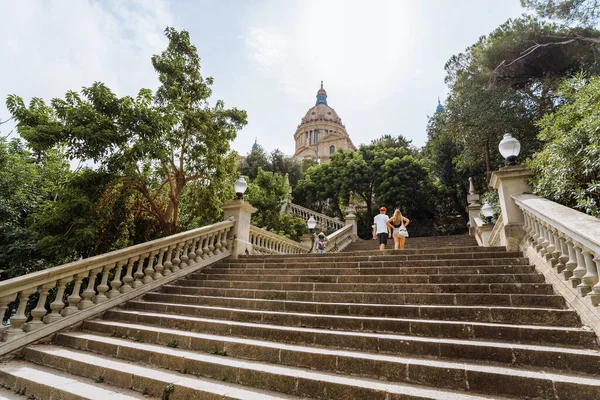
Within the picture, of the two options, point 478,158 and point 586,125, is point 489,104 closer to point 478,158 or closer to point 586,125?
point 478,158

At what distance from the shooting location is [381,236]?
28.7ft

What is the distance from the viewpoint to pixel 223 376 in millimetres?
3049

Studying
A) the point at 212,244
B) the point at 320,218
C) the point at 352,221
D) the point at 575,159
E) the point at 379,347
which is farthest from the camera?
the point at 320,218

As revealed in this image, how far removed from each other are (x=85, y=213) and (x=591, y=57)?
2096 centimetres

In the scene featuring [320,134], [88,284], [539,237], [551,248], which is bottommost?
[88,284]

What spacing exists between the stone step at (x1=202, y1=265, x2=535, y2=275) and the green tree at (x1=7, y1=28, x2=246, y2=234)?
337 centimetres

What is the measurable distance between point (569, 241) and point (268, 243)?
7.72 meters

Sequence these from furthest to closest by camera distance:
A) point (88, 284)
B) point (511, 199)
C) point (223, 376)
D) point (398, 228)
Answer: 1. point (398, 228)
2. point (511, 199)
3. point (88, 284)
4. point (223, 376)

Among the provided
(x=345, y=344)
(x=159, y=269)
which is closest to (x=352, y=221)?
(x=159, y=269)

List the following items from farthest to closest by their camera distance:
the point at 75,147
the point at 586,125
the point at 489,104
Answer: the point at 489,104, the point at 75,147, the point at 586,125

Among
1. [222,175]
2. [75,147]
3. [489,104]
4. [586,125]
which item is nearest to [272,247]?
[222,175]

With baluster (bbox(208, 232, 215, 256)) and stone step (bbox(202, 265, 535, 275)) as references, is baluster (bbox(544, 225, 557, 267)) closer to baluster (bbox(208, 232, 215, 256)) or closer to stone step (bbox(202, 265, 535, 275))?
stone step (bbox(202, 265, 535, 275))

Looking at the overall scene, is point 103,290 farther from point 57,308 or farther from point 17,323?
point 17,323

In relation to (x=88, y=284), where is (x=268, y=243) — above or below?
above
